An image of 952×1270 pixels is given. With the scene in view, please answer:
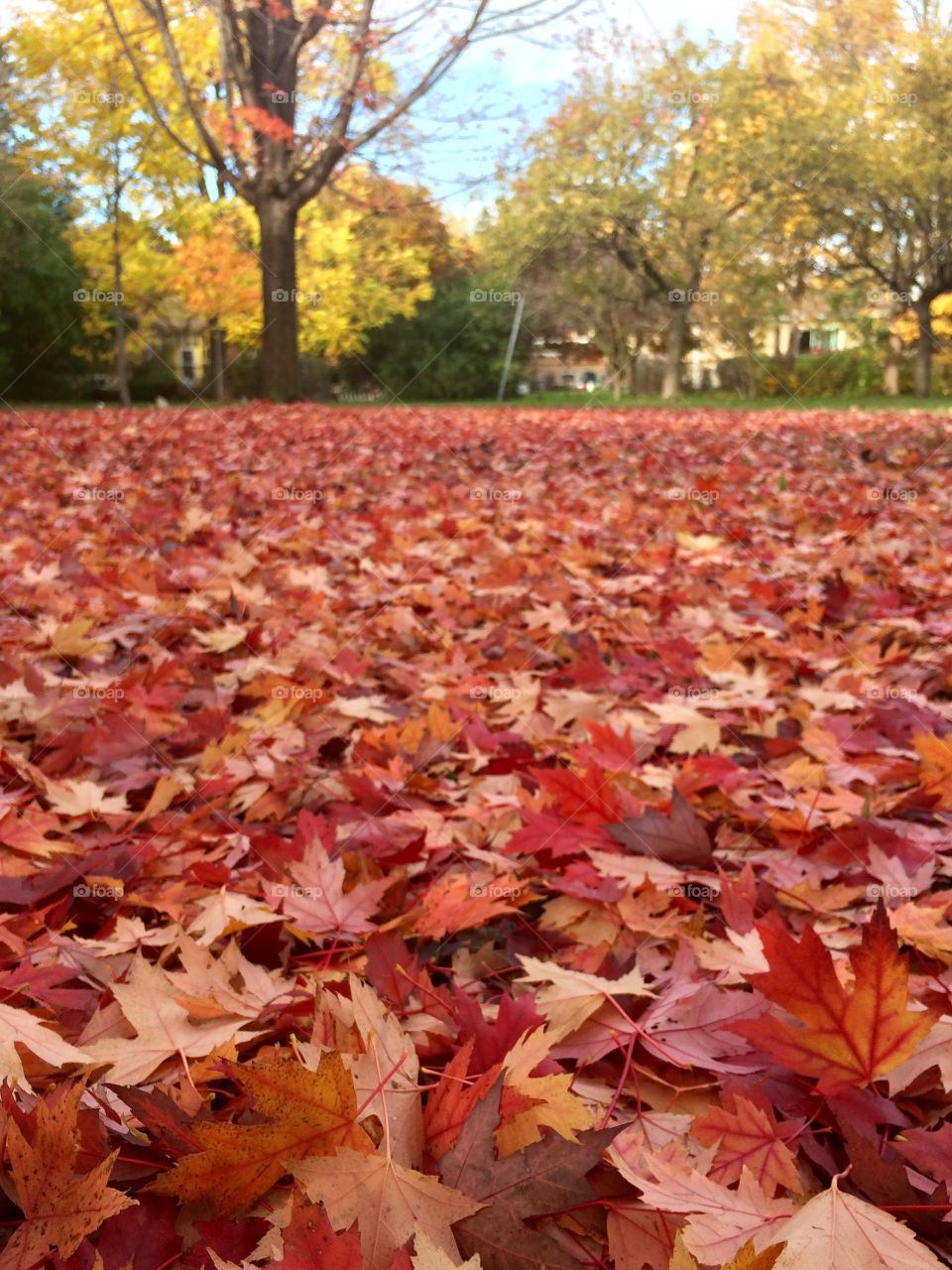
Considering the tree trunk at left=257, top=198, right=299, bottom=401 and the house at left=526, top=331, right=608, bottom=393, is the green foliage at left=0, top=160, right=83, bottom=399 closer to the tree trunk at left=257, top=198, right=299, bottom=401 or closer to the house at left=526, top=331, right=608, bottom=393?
the tree trunk at left=257, top=198, right=299, bottom=401

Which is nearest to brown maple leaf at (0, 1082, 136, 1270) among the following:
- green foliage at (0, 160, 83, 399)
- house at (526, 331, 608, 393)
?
green foliage at (0, 160, 83, 399)

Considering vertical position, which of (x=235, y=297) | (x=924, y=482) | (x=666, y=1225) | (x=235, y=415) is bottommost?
(x=666, y=1225)

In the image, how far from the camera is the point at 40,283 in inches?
909

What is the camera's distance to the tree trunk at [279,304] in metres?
13.2

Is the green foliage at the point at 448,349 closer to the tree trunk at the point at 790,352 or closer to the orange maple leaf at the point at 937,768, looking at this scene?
the tree trunk at the point at 790,352

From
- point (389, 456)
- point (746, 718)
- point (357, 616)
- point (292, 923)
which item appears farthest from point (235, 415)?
point (292, 923)

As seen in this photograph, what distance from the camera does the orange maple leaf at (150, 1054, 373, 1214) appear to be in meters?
0.86

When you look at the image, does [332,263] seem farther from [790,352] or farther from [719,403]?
[790,352]

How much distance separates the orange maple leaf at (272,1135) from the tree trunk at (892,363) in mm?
29310

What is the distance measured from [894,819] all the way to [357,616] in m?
2.14

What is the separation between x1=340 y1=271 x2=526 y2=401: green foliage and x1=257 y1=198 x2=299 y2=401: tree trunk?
16588 millimetres

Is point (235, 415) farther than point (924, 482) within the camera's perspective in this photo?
Yes

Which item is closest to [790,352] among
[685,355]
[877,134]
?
[685,355]

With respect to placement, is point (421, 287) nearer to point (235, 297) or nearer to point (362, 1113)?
point (235, 297)
